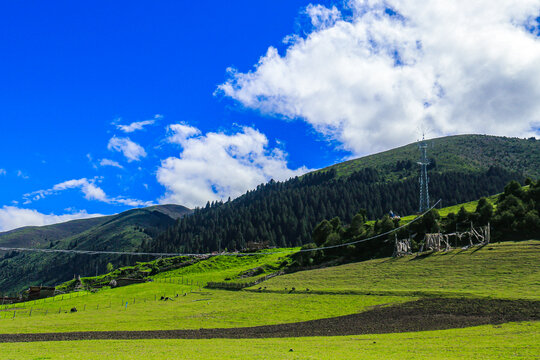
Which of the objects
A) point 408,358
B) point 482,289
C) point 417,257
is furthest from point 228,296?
point 408,358

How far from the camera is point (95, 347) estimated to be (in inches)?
1166

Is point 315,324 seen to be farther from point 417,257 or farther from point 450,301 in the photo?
point 417,257

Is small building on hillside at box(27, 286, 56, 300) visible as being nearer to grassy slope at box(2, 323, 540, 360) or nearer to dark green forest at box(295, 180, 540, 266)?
dark green forest at box(295, 180, 540, 266)

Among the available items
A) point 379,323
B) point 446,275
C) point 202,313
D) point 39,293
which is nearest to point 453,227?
point 446,275

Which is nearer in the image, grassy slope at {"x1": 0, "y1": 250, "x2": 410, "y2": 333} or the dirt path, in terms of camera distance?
the dirt path

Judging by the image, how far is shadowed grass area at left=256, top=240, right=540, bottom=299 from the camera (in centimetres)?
5019

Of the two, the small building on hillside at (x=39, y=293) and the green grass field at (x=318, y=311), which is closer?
the green grass field at (x=318, y=311)

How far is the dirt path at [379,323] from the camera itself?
35812 millimetres

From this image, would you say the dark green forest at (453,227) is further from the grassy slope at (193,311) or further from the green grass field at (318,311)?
the grassy slope at (193,311)

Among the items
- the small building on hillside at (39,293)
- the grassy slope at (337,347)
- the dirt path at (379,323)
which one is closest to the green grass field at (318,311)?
the grassy slope at (337,347)

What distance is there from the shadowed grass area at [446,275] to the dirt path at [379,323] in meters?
5.44

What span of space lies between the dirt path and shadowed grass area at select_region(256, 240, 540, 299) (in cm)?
544

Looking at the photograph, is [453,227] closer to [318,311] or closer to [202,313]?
[318,311]

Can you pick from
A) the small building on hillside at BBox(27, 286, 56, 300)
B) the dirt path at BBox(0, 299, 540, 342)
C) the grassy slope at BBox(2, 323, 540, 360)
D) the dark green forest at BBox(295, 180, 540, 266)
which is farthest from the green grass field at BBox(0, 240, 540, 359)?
the small building on hillside at BBox(27, 286, 56, 300)
